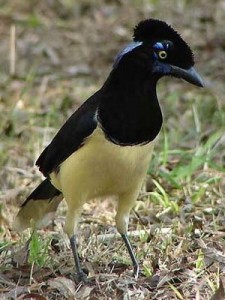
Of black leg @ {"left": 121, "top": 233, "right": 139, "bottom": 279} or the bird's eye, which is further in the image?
black leg @ {"left": 121, "top": 233, "right": 139, "bottom": 279}

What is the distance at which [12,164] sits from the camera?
21.5 feet

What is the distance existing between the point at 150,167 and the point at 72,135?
1.71m

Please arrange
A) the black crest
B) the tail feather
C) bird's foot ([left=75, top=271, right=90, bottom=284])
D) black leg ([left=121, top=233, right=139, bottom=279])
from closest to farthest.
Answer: the black crest → bird's foot ([left=75, top=271, right=90, bottom=284]) → black leg ([left=121, top=233, right=139, bottom=279]) → the tail feather

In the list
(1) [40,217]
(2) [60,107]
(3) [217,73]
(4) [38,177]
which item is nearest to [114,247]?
(1) [40,217]

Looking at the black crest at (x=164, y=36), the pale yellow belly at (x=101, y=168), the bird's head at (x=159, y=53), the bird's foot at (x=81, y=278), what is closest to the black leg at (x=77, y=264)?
the bird's foot at (x=81, y=278)

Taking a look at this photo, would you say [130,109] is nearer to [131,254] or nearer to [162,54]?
[162,54]

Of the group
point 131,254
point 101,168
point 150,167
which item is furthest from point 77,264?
point 150,167

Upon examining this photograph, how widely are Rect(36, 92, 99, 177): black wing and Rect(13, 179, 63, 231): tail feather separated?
0.92 feet

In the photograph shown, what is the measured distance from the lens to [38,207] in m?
5.25

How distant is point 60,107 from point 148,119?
3230 mm

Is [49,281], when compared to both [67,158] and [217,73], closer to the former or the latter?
[67,158]

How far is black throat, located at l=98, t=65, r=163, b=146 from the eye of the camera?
4367 mm

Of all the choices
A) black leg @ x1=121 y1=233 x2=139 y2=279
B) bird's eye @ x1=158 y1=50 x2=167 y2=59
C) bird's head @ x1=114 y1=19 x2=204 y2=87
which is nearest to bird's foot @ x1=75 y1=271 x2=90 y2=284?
black leg @ x1=121 y1=233 x2=139 y2=279

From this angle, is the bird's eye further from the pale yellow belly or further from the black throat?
the pale yellow belly
